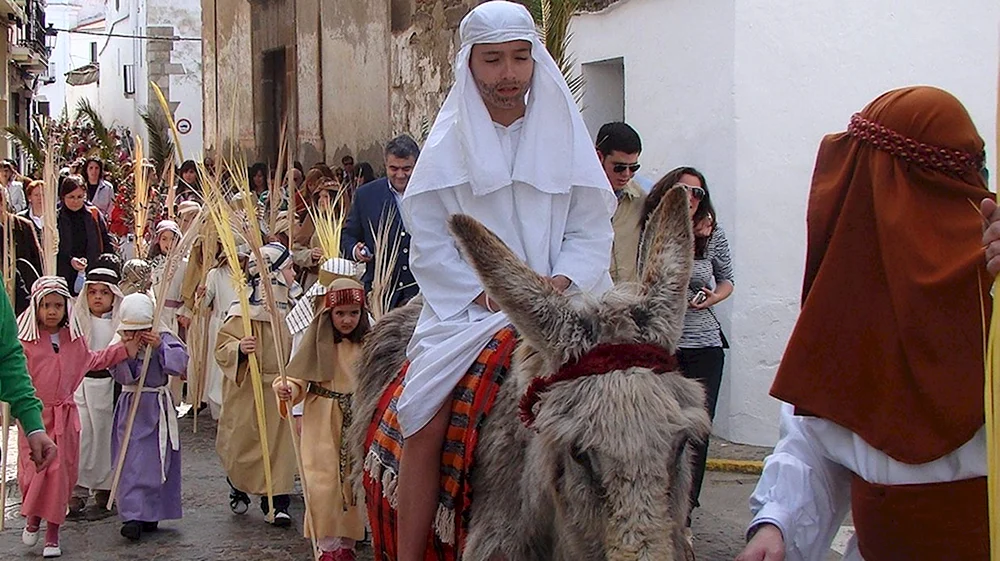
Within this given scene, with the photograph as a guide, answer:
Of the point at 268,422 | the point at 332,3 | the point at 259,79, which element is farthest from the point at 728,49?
the point at 259,79

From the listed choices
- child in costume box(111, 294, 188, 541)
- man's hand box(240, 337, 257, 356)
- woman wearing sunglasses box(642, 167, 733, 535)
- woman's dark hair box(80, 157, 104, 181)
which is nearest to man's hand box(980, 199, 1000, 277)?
woman wearing sunglasses box(642, 167, 733, 535)

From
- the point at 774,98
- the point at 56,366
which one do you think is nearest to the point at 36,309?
the point at 56,366

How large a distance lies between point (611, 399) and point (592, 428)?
0.28ft

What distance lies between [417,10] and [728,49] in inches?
282

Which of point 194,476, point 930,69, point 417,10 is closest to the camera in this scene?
point 930,69

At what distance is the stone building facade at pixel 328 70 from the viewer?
607 inches

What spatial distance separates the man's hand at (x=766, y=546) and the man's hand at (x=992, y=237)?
867 millimetres

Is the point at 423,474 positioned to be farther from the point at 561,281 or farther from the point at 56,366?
the point at 56,366

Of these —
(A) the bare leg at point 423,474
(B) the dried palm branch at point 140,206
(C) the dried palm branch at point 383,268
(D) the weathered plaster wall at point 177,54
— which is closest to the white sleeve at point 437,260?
(A) the bare leg at point 423,474

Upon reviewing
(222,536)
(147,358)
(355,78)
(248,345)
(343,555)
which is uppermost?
(355,78)

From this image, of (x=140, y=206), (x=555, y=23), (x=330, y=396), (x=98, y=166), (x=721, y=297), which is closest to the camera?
(x=330, y=396)

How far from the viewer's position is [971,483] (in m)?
2.86

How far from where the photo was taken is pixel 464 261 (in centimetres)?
390

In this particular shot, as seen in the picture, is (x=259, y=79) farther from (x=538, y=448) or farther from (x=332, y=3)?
(x=538, y=448)
